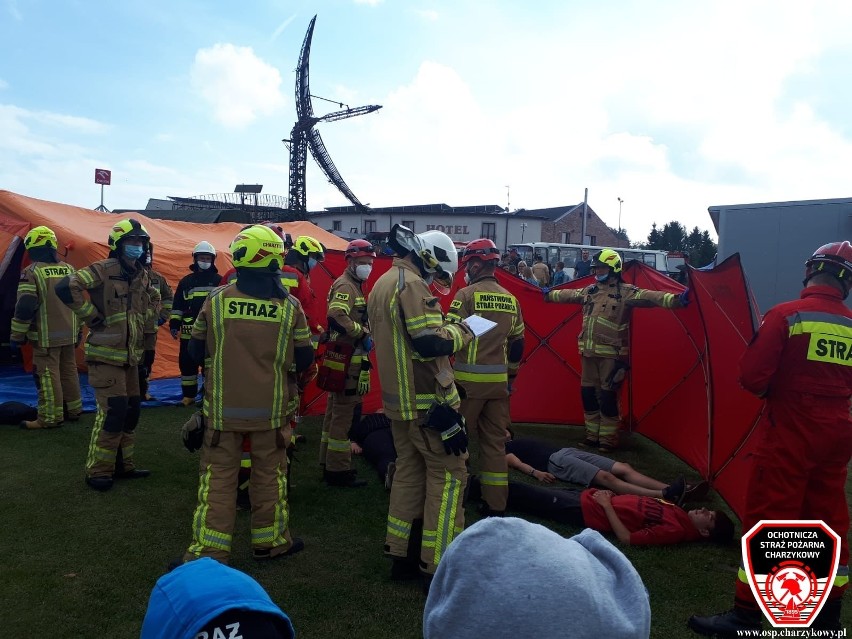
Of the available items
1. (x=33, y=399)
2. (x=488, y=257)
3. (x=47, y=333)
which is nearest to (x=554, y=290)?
(x=488, y=257)

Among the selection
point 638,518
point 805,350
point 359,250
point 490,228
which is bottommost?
point 638,518

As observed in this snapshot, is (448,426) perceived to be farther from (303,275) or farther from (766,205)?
(766,205)

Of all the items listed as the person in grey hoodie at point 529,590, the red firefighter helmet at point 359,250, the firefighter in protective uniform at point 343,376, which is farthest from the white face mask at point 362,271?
the person in grey hoodie at point 529,590

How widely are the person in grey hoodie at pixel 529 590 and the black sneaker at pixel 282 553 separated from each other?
329 cm

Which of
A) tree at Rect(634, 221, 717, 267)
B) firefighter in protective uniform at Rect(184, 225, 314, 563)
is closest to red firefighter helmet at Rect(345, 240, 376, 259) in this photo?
firefighter in protective uniform at Rect(184, 225, 314, 563)

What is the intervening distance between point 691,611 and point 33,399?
844 cm

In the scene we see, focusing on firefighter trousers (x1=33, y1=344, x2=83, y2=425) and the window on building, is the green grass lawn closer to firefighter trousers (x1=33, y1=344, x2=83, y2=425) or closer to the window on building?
firefighter trousers (x1=33, y1=344, x2=83, y2=425)

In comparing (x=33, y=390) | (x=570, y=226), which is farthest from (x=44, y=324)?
(x=570, y=226)

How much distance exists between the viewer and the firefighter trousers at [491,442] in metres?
4.77

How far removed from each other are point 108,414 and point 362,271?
2626 millimetres

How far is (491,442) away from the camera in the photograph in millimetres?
4836

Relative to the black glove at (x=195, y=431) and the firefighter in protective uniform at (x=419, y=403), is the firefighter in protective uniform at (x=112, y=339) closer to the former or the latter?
the black glove at (x=195, y=431)

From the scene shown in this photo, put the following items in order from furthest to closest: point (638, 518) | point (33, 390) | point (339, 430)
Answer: point (33, 390) → point (339, 430) → point (638, 518)

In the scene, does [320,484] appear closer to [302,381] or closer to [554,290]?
[302,381]
